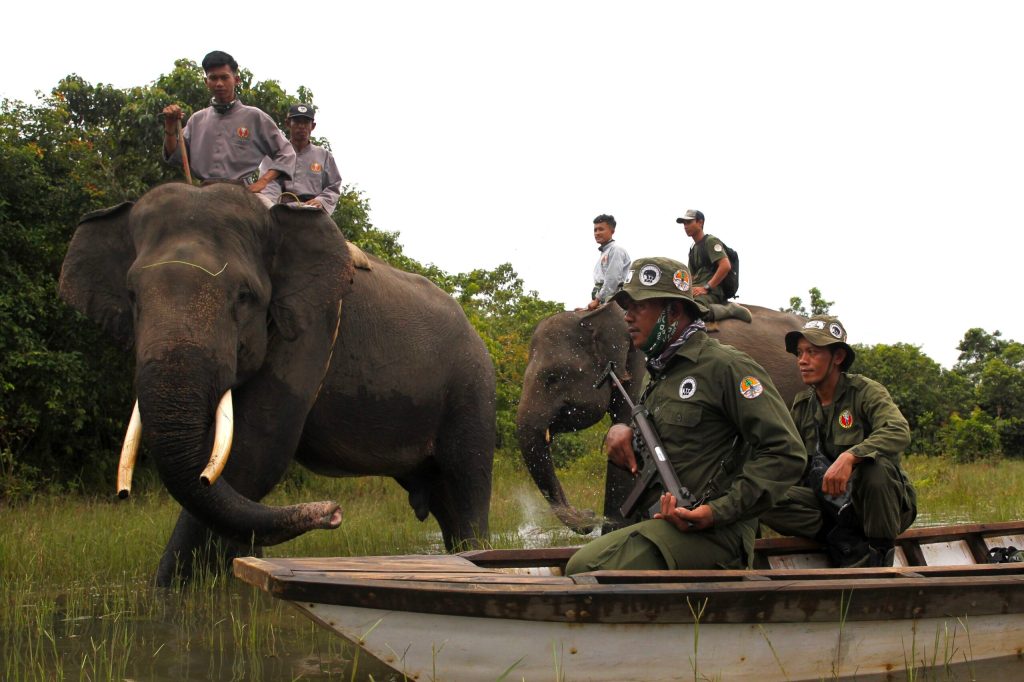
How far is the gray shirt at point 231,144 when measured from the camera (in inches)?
305

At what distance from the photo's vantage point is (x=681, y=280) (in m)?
5.07

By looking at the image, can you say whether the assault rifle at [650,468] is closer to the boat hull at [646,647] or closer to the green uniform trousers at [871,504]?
the boat hull at [646,647]

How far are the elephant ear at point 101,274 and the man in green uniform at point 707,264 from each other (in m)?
5.78

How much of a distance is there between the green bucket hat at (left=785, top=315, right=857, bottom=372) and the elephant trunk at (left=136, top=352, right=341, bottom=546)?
2.99 metres

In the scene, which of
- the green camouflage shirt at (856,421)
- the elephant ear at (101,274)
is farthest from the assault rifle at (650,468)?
the elephant ear at (101,274)

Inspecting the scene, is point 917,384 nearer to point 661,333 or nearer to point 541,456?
point 541,456

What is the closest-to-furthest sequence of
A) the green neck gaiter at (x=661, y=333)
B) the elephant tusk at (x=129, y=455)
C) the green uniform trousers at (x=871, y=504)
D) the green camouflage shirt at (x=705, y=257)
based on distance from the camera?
the green neck gaiter at (x=661, y=333) < the elephant tusk at (x=129, y=455) < the green uniform trousers at (x=871, y=504) < the green camouflage shirt at (x=705, y=257)

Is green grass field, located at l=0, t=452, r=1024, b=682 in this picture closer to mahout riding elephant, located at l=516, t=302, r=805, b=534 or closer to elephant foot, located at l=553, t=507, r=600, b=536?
elephant foot, located at l=553, t=507, r=600, b=536

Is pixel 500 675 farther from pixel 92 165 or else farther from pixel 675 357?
pixel 92 165

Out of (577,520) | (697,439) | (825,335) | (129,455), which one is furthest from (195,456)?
(577,520)

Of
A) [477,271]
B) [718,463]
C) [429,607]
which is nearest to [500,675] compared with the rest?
[429,607]

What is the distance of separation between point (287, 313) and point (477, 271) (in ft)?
67.1

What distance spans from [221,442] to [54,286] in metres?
7.16

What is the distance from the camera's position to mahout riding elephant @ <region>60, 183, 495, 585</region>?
593cm
